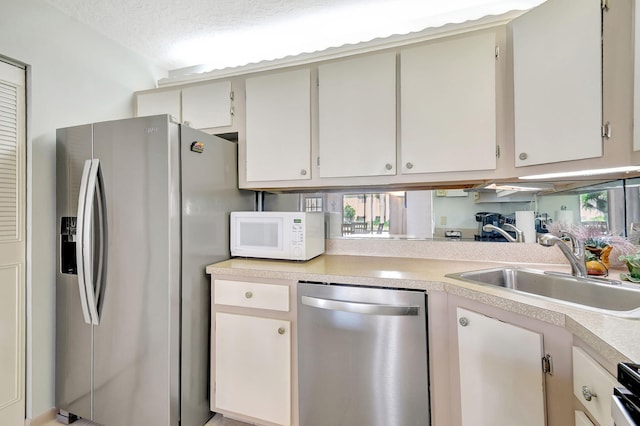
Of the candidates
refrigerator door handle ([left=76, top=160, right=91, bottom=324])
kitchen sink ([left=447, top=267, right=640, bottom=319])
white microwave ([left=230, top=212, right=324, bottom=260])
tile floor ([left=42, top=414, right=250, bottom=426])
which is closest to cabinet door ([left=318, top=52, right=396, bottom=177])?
white microwave ([left=230, top=212, right=324, bottom=260])


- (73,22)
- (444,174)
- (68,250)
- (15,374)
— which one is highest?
(73,22)

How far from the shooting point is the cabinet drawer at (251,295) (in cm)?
149

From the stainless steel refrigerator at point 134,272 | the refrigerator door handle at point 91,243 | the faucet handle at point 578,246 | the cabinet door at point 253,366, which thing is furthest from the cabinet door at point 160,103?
the faucet handle at point 578,246

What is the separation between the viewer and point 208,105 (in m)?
2.01

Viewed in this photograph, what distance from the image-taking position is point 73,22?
1848 millimetres

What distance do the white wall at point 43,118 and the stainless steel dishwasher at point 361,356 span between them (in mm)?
1561

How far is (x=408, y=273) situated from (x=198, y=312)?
1.20 m

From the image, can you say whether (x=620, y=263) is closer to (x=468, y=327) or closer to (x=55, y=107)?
(x=468, y=327)

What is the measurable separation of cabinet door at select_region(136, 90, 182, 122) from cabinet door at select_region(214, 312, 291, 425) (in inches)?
60.5

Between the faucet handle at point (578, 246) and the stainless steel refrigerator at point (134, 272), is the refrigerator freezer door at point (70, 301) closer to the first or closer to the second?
the stainless steel refrigerator at point (134, 272)

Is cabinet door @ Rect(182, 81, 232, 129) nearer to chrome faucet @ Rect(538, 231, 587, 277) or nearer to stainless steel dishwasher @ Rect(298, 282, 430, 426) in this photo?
stainless steel dishwasher @ Rect(298, 282, 430, 426)

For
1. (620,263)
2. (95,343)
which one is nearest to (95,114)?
(95,343)

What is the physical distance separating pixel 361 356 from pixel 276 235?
0.84 meters

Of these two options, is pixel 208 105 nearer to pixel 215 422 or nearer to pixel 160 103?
pixel 160 103
